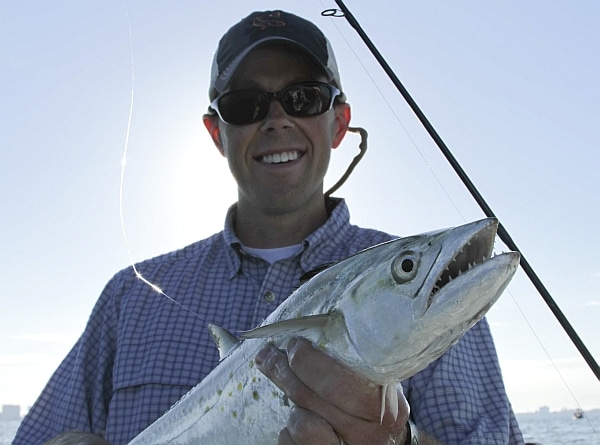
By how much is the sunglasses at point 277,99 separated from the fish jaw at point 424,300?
2.31m

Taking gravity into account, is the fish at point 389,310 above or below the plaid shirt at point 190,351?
below

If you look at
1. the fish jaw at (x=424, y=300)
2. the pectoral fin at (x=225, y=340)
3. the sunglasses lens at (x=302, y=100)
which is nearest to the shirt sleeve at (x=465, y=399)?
the pectoral fin at (x=225, y=340)

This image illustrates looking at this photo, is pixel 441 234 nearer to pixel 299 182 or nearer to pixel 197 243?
pixel 299 182

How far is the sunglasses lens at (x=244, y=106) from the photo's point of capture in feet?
15.2

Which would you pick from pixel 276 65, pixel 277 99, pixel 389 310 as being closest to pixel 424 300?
pixel 389 310

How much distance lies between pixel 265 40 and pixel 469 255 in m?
2.83

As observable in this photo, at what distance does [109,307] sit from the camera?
480cm

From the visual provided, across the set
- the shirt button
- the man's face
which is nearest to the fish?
the shirt button

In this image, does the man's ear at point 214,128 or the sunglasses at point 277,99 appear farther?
the man's ear at point 214,128

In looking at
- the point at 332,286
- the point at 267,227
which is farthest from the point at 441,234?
the point at 267,227

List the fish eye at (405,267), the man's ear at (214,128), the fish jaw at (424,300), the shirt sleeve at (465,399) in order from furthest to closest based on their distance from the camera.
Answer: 1. the man's ear at (214,128)
2. the shirt sleeve at (465,399)
3. the fish eye at (405,267)
4. the fish jaw at (424,300)

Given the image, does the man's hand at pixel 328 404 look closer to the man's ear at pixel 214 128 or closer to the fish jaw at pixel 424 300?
the fish jaw at pixel 424 300

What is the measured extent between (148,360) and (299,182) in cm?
155

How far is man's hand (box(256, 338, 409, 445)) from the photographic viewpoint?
245 centimetres
